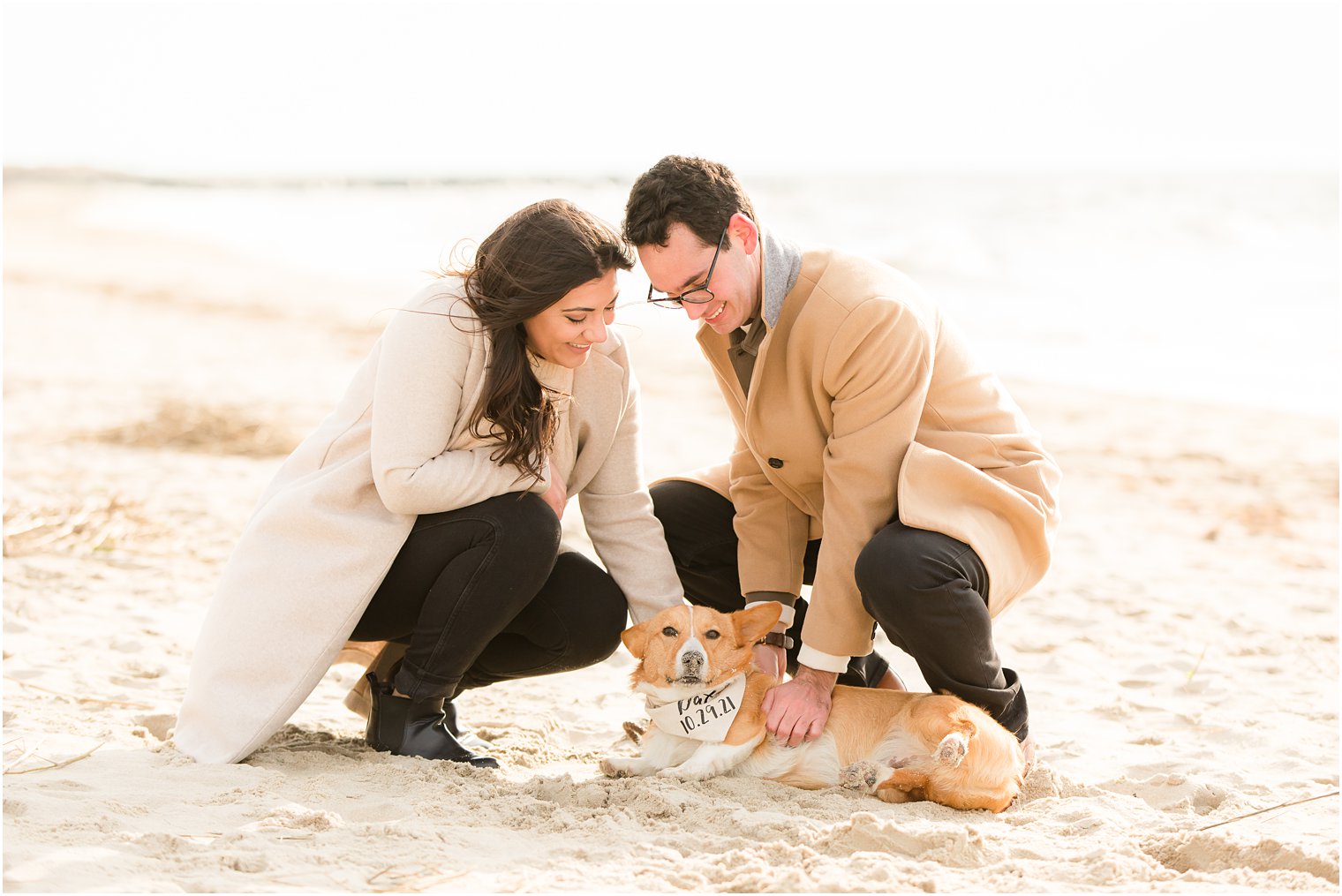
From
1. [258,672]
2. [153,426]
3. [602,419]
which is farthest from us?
[153,426]

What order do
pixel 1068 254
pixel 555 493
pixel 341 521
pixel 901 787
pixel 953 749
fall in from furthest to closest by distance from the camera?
pixel 1068 254, pixel 555 493, pixel 341 521, pixel 901 787, pixel 953 749

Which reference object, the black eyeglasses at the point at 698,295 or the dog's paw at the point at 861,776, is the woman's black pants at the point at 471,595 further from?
the dog's paw at the point at 861,776

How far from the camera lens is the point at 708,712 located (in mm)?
3174

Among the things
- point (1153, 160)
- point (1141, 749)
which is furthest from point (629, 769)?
Result: point (1153, 160)

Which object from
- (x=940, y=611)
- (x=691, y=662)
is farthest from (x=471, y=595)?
(x=940, y=611)

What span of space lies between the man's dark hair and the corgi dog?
107 cm

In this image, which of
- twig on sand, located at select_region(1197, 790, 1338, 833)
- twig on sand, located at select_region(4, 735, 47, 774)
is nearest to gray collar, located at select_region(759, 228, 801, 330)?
twig on sand, located at select_region(1197, 790, 1338, 833)

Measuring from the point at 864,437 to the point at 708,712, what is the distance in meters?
0.88

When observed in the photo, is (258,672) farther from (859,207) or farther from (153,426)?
(859,207)

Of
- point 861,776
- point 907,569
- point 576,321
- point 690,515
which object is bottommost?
point 861,776

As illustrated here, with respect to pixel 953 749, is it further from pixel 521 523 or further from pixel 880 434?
pixel 521 523

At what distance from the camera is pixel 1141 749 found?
3645 mm

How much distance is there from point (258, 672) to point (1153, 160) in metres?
61.6

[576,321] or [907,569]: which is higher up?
[576,321]
